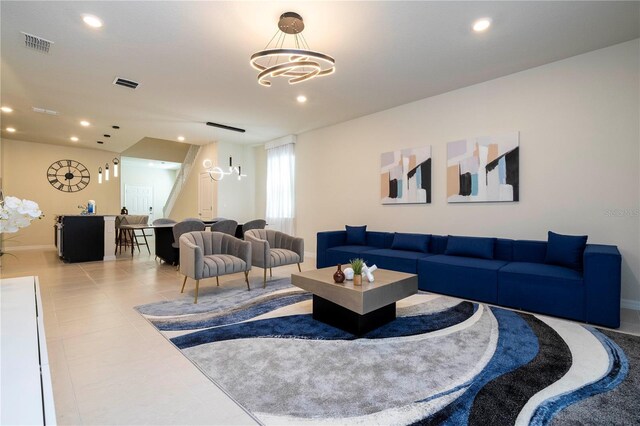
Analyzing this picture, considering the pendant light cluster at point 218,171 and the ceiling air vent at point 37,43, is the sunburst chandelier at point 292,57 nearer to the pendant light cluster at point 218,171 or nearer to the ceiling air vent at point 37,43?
the ceiling air vent at point 37,43

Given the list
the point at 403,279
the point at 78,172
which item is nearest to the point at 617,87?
the point at 403,279

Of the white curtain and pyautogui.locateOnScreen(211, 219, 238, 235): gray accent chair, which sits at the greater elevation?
the white curtain

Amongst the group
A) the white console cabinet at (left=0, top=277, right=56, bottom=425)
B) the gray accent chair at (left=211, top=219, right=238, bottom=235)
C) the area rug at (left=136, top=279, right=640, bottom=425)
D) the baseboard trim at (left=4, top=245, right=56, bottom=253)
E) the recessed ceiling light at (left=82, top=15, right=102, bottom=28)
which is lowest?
the area rug at (left=136, top=279, right=640, bottom=425)

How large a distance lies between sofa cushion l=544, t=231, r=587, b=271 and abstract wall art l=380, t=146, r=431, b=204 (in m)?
1.94

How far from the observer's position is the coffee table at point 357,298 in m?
2.79

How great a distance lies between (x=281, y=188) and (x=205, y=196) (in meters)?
2.66

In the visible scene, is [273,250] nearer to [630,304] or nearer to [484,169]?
[484,169]

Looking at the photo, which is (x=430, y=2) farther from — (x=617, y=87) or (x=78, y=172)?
(x=78, y=172)

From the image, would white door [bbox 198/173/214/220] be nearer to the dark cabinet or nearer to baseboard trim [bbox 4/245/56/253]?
the dark cabinet

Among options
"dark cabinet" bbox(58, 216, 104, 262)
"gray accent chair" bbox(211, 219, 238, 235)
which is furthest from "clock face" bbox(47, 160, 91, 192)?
"gray accent chair" bbox(211, 219, 238, 235)

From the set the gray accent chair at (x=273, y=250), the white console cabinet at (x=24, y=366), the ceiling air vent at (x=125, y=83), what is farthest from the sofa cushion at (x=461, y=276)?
the ceiling air vent at (x=125, y=83)

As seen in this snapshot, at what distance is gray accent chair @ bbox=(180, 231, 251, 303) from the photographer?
12.6 feet

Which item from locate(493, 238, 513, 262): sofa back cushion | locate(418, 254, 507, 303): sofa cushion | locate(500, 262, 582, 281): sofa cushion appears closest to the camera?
locate(500, 262, 582, 281): sofa cushion

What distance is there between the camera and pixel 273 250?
505 centimetres
